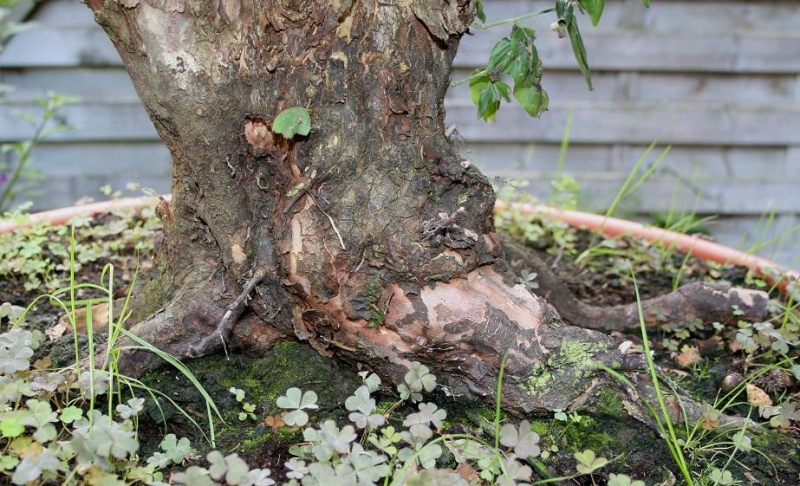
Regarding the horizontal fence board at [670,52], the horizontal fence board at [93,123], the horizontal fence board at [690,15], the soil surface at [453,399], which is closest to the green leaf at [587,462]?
the soil surface at [453,399]

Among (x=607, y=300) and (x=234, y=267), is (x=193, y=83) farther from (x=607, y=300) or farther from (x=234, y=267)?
(x=607, y=300)

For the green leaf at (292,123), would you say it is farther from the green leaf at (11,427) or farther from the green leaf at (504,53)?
the green leaf at (11,427)

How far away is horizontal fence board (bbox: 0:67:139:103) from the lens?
3.28 meters

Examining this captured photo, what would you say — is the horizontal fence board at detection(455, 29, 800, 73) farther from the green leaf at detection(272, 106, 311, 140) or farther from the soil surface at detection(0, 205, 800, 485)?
the green leaf at detection(272, 106, 311, 140)

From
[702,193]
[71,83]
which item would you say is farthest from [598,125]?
[71,83]

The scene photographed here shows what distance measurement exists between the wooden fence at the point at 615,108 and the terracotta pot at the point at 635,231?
39.9 inches

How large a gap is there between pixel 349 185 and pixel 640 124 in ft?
7.95

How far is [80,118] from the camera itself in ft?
10.9

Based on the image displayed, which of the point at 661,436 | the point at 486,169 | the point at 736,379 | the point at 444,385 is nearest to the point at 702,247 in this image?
the point at 736,379

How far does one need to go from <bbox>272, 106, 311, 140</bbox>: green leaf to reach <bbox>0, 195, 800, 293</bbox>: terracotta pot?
930 mm

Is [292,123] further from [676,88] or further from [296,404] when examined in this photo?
[676,88]

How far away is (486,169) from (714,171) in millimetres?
1120

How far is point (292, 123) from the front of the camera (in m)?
1.24

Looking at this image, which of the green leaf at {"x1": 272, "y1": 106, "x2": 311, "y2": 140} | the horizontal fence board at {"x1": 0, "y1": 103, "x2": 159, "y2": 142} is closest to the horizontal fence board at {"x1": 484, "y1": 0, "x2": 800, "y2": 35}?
the horizontal fence board at {"x1": 0, "y1": 103, "x2": 159, "y2": 142}
